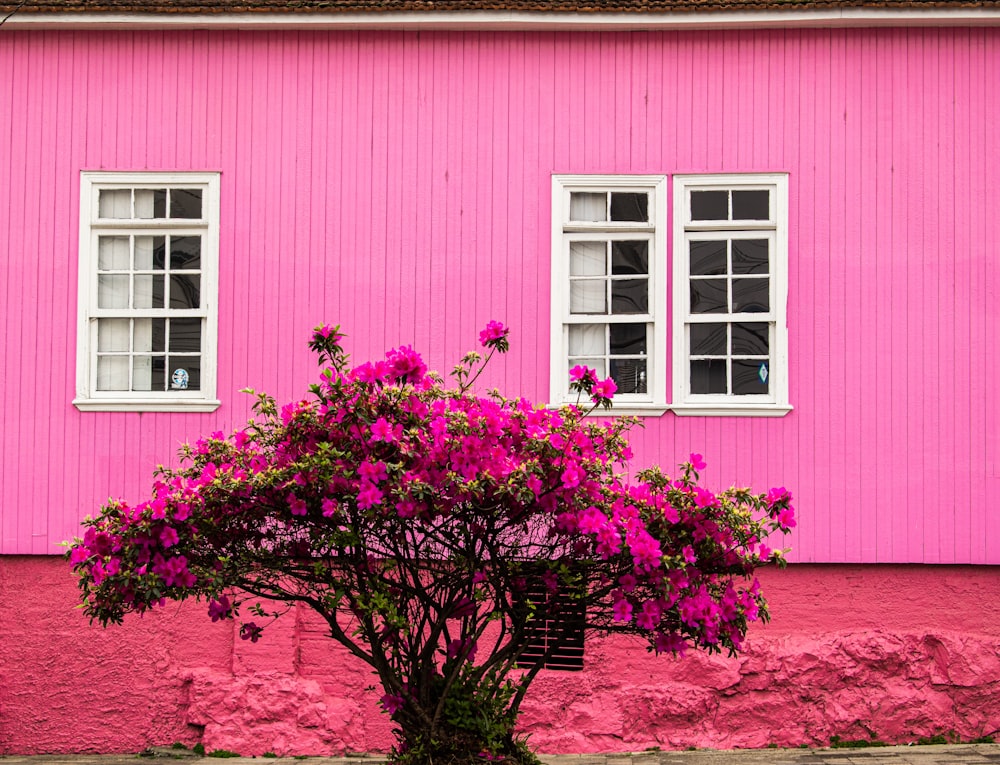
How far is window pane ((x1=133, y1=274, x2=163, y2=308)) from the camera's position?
1008 centimetres

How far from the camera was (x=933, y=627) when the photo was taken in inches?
378

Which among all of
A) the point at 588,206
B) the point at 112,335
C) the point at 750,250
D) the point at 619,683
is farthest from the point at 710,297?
the point at 112,335

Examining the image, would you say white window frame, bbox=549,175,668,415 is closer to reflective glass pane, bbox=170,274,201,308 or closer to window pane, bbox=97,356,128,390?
reflective glass pane, bbox=170,274,201,308

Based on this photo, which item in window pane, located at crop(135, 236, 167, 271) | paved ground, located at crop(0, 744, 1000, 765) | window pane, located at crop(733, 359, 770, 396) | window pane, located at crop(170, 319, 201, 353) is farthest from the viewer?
window pane, located at crop(135, 236, 167, 271)

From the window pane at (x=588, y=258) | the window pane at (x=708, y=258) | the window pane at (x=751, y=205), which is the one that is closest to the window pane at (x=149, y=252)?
the window pane at (x=588, y=258)

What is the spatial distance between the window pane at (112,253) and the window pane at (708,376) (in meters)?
4.47

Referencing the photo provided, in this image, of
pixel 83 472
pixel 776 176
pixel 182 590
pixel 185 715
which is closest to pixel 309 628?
pixel 185 715

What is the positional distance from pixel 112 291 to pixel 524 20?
149 inches

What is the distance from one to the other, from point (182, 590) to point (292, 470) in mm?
785

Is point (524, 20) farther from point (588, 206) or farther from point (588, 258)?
point (588, 258)

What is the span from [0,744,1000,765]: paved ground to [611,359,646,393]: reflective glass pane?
8.85ft

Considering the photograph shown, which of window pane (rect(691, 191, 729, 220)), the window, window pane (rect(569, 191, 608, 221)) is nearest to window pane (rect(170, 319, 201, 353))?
the window

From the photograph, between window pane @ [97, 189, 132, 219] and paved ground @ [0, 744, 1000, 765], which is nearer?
paved ground @ [0, 744, 1000, 765]

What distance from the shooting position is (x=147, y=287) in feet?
33.1
